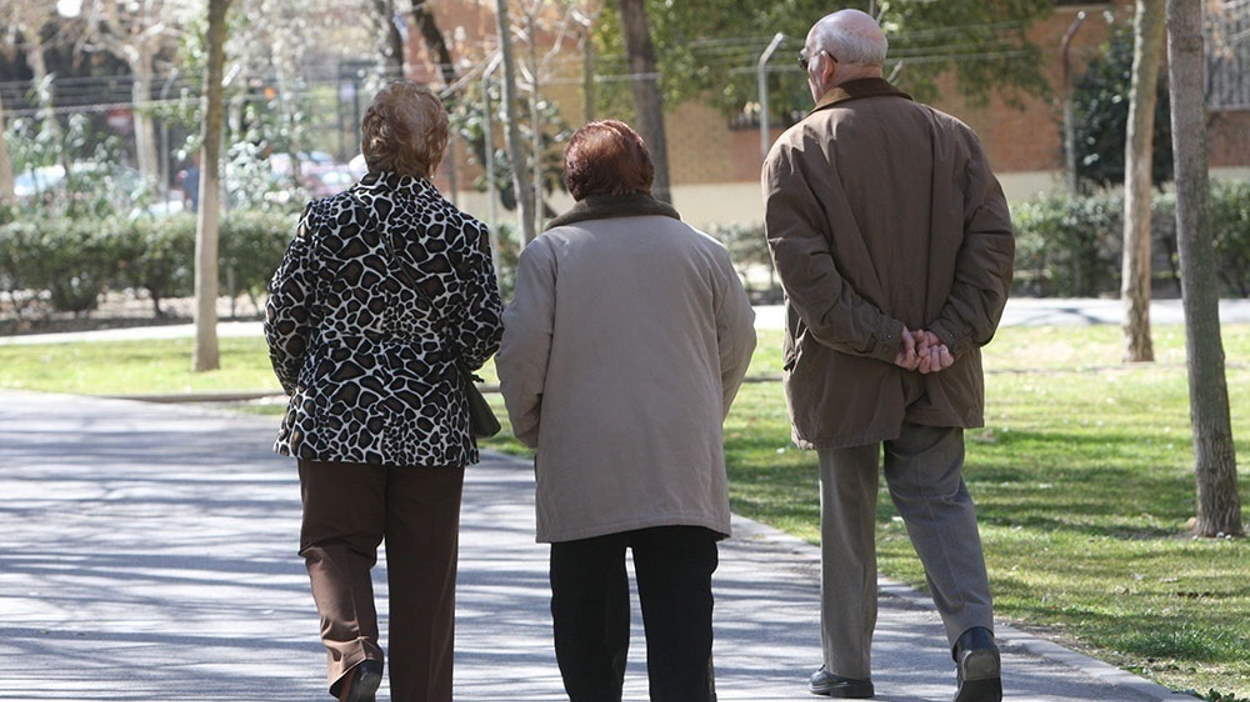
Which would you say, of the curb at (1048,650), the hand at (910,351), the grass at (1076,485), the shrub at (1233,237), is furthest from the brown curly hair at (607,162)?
the shrub at (1233,237)

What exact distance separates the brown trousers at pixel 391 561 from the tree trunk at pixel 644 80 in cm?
1626

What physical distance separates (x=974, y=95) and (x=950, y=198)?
1112 inches

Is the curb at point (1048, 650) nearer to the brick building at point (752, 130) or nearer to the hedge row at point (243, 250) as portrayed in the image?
the hedge row at point (243, 250)

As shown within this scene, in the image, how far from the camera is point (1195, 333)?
866 cm

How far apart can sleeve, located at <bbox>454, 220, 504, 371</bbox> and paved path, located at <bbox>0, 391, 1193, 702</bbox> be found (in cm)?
136

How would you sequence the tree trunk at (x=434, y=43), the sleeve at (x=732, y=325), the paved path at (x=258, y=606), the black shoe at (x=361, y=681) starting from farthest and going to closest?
the tree trunk at (x=434, y=43) → the paved path at (x=258, y=606) → the sleeve at (x=732, y=325) → the black shoe at (x=361, y=681)

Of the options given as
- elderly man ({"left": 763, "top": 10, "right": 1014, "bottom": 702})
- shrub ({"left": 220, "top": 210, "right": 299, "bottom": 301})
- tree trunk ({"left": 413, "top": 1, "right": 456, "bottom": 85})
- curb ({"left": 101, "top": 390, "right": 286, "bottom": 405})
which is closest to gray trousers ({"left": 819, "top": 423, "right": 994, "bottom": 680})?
elderly man ({"left": 763, "top": 10, "right": 1014, "bottom": 702})

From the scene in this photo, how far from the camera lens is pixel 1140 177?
53.6ft

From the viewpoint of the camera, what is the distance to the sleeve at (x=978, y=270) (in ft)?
18.6

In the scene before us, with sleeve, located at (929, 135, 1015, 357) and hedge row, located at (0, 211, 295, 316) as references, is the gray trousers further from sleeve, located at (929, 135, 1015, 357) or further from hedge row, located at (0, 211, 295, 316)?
hedge row, located at (0, 211, 295, 316)

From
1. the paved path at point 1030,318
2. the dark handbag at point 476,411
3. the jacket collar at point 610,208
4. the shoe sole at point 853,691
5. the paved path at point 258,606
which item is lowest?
the paved path at point 1030,318

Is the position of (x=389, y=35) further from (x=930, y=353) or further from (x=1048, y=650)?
(x=930, y=353)

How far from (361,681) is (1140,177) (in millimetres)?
12371

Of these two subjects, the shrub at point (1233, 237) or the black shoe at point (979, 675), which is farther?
the shrub at point (1233, 237)
